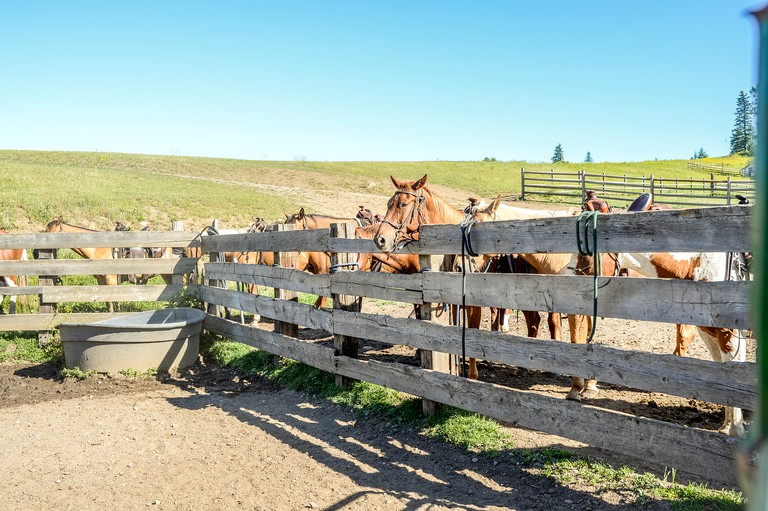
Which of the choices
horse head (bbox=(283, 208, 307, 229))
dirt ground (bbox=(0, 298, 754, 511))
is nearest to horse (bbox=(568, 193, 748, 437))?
dirt ground (bbox=(0, 298, 754, 511))

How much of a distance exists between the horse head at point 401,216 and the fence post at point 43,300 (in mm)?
5726

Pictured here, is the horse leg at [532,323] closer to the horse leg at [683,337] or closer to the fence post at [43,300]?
the horse leg at [683,337]

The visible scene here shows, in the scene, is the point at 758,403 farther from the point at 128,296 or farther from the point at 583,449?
the point at 128,296

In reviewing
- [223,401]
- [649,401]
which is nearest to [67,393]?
[223,401]

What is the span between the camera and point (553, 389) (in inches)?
255

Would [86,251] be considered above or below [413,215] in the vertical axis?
below

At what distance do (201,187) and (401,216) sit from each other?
36273 mm

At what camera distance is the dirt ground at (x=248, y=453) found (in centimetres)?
428

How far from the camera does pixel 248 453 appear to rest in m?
5.22

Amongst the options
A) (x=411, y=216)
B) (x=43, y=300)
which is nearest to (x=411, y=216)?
(x=411, y=216)

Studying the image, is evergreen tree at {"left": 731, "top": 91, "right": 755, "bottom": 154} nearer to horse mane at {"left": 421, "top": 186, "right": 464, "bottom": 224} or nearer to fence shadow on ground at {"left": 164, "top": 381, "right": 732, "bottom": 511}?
fence shadow on ground at {"left": 164, "top": 381, "right": 732, "bottom": 511}

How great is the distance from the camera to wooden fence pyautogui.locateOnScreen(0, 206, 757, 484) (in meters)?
3.43

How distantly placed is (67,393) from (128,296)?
2.27 m

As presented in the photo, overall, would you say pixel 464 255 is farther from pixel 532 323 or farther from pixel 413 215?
pixel 532 323
